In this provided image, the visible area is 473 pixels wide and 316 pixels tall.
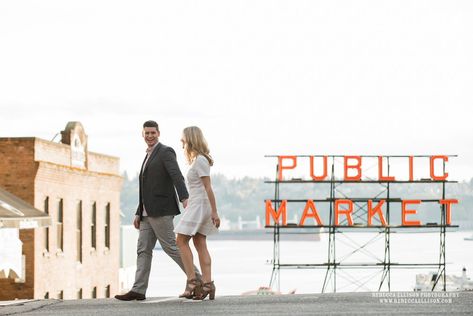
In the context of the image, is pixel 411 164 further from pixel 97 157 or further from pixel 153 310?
pixel 153 310

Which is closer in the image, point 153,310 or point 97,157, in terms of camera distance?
point 153,310

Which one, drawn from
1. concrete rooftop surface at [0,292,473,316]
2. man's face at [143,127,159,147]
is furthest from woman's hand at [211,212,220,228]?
man's face at [143,127,159,147]

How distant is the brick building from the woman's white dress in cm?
2412

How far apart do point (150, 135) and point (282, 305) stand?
8.22 feet

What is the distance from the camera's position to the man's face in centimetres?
1335

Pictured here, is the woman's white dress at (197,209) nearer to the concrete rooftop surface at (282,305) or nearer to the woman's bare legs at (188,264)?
the woman's bare legs at (188,264)

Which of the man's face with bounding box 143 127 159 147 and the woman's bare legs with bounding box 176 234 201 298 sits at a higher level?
the man's face with bounding box 143 127 159 147

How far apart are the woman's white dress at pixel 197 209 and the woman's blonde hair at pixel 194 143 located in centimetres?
7

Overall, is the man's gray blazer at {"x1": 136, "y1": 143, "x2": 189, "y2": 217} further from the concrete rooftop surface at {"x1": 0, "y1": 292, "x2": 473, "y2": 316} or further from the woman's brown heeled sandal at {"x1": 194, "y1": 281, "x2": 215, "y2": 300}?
the concrete rooftop surface at {"x1": 0, "y1": 292, "x2": 473, "y2": 316}

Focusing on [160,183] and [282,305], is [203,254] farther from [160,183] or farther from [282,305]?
[282,305]

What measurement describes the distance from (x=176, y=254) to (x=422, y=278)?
108766 mm

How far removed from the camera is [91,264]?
44.8 meters

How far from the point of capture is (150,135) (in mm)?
13359

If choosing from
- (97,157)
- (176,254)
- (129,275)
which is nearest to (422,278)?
(129,275)
